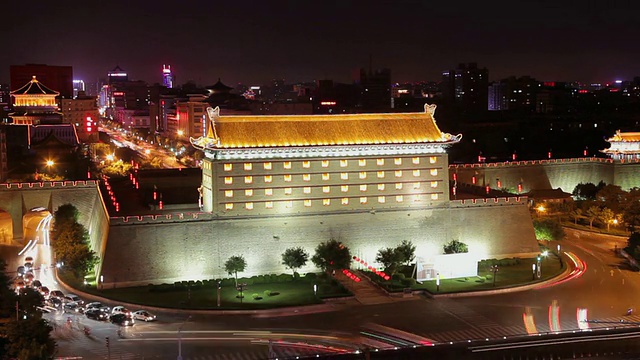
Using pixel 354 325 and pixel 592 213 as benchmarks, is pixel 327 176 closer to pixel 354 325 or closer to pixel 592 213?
pixel 354 325

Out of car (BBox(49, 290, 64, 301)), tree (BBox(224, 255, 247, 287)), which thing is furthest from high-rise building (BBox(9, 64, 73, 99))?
car (BBox(49, 290, 64, 301))

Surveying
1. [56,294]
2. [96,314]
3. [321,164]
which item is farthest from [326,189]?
[56,294]

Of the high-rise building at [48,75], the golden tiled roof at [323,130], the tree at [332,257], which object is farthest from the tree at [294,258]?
the high-rise building at [48,75]

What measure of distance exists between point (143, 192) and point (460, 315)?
108 feet

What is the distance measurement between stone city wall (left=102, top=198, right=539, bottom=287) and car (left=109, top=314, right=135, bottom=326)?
258 inches

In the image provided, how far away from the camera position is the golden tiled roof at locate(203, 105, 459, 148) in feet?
161

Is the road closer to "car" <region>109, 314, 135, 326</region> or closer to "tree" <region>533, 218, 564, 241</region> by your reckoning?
"car" <region>109, 314, 135, 326</region>

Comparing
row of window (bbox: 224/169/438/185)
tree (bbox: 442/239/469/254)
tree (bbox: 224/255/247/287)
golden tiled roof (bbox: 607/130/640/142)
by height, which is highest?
golden tiled roof (bbox: 607/130/640/142)

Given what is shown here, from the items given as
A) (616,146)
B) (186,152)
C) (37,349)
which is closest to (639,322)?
(37,349)

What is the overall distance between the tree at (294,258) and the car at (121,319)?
1187 centimetres

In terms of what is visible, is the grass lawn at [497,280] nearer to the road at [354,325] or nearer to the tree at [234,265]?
the road at [354,325]

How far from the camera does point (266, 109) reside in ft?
494

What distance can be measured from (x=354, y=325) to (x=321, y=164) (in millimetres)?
14036

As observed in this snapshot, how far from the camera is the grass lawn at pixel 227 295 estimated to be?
4234 centimetres
